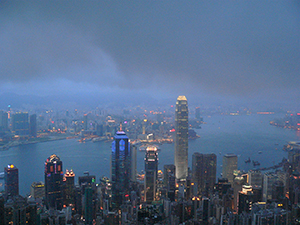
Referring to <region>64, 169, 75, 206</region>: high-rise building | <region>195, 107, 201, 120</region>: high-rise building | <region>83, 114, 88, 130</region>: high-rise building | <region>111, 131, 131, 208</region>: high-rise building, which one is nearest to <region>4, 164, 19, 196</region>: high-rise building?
<region>64, 169, 75, 206</region>: high-rise building

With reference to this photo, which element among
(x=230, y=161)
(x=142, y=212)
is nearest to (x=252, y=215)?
(x=142, y=212)

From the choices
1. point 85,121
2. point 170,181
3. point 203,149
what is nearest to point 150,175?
point 170,181

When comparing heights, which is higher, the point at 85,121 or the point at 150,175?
the point at 85,121

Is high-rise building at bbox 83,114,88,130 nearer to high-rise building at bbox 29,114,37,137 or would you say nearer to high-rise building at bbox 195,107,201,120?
high-rise building at bbox 29,114,37,137

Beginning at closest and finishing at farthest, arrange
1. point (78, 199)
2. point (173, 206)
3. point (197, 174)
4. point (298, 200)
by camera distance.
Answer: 1. point (173, 206)
2. point (298, 200)
3. point (78, 199)
4. point (197, 174)

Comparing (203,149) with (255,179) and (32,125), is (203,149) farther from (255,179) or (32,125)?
(32,125)

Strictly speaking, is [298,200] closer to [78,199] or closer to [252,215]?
[252,215]

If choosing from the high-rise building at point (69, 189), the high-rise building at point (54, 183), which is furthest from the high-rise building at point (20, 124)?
the high-rise building at point (69, 189)
